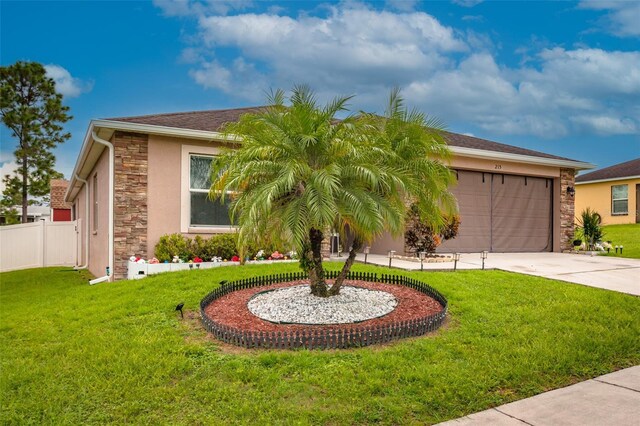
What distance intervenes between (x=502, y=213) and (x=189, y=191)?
9.94 m

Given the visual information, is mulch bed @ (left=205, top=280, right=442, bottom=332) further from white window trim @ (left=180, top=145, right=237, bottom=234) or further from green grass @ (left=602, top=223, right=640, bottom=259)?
green grass @ (left=602, top=223, right=640, bottom=259)

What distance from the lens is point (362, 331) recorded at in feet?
15.0

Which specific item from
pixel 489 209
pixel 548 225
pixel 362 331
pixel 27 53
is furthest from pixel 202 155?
pixel 27 53

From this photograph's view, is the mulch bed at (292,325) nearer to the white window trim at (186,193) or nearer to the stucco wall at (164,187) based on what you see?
the white window trim at (186,193)

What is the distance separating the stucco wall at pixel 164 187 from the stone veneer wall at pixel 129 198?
12 centimetres

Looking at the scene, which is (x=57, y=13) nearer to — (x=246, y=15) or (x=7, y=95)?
(x=246, y=15)

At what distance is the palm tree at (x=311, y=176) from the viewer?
474cm

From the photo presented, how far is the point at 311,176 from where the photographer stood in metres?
4.86

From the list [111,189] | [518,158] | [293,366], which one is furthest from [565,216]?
[111,189]

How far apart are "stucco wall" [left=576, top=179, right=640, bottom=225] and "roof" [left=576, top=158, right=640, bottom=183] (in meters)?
0.30

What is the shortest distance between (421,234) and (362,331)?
6.94 m

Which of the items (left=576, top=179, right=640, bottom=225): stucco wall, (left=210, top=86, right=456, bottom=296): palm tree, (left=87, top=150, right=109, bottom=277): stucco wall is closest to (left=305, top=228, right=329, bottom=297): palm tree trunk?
(left=210, top=86, right=456, bottom=296): palm tree

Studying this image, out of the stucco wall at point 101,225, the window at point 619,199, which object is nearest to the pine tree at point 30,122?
the stucco wall at point 101,225

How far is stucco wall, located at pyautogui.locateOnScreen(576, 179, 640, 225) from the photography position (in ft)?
71.8
